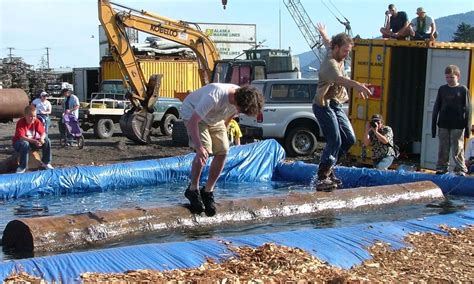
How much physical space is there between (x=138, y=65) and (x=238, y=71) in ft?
10.4

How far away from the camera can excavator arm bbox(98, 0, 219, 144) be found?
21.4 meters

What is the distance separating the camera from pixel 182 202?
32.7ft

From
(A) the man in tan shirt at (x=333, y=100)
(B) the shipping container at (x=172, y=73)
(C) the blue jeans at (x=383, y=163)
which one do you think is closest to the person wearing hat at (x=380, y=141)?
(C) the blue jeans at (x=383, y=163)

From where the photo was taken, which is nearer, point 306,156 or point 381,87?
point 381,87

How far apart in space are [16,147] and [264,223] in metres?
6.57

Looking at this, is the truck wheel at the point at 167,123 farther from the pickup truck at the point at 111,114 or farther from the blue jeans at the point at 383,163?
the blue jeans at the point at 383,163

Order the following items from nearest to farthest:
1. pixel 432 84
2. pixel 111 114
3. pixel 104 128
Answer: pixel 432 84
pixel 104 128
pixel 111 114

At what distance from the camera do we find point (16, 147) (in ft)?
43.9

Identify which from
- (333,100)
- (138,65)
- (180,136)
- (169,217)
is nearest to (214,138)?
(169,217)

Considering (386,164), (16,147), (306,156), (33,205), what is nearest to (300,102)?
(306,156)

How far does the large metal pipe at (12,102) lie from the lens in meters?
29.3

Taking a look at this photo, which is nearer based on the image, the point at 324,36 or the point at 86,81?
the point at 324,36

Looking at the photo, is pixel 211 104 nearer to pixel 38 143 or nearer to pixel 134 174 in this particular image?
pixel 134 174

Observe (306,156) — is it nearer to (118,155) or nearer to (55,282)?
(118,155)
